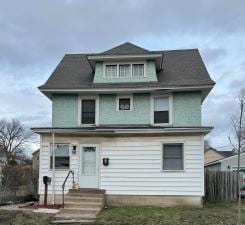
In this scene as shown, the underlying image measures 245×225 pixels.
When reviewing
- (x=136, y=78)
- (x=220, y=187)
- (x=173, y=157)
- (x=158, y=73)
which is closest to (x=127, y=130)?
(x=173, y=157)

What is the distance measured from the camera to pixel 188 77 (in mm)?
18078

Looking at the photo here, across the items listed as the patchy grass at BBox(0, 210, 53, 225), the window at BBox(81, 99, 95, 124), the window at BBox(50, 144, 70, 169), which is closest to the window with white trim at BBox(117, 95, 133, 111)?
the window at BBox(81, 99, 95, 124)

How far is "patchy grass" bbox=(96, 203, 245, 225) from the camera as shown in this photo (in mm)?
12047

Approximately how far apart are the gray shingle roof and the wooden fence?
16.5 ft

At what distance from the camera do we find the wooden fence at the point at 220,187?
60.2 ft

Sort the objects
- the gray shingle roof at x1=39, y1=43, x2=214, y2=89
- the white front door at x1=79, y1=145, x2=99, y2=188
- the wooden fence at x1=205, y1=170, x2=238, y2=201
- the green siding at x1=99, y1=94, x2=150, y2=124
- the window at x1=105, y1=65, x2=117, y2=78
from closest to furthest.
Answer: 1. the white front door at x1=79, y1=145, x2=99, y2=188
2. the green siding at x1=99, y1=94, x2=150, y2=124
3. the gray shingle roof at x1=39, y1=43, x2=214, y2=89
4. the wooden fence at x1=205, y1=170, x2=238, y2=201
5. the window at x1=105, y1=65, x2=117, y2=78

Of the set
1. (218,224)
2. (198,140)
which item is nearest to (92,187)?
(198,140)

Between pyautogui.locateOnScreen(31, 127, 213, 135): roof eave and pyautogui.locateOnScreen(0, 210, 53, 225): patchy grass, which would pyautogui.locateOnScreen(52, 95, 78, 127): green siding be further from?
pyautogui.locateOnScreen(0, 210, 53, 225): patchy grass

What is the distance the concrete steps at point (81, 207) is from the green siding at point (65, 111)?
3765 millimetres

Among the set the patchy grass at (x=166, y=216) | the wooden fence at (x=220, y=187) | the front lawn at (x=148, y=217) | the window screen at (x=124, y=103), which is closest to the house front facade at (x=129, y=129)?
the window screen at (x=124, y=103)

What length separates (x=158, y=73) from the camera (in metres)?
19.1

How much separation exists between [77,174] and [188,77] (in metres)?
7.29

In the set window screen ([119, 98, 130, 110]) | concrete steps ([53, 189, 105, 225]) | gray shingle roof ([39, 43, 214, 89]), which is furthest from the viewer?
window screen ([119, 98, 130, 110])

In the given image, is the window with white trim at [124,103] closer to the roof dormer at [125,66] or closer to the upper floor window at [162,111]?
the roof dormer at [125,66]
